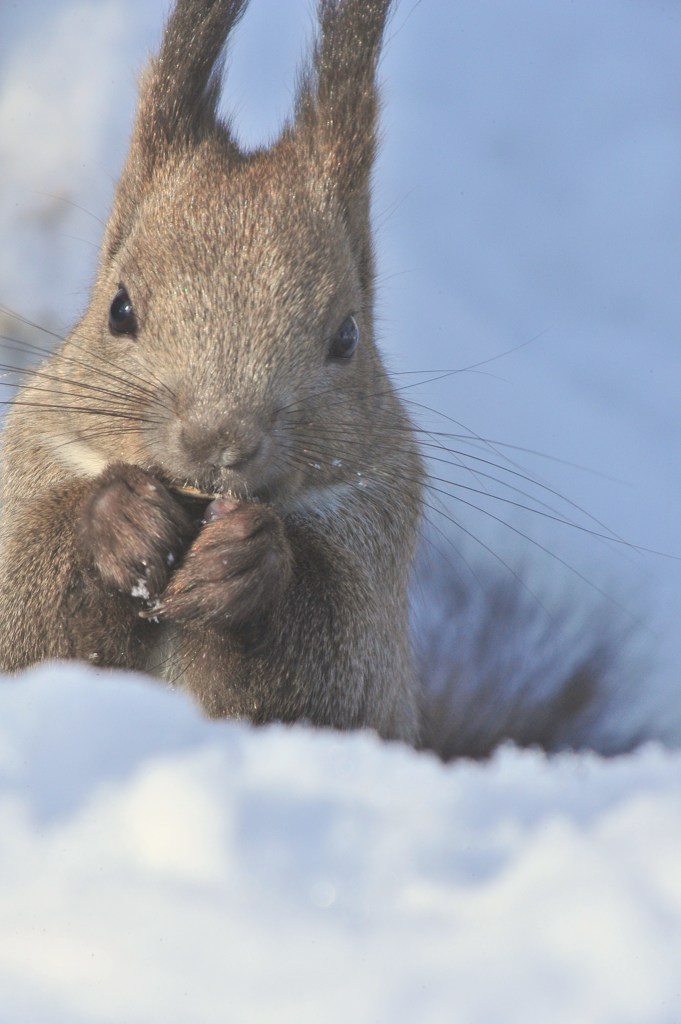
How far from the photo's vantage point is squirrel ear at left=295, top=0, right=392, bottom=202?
3195 mm

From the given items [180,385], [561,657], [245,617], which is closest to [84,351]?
[180,385]

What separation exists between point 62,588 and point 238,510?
522 mm

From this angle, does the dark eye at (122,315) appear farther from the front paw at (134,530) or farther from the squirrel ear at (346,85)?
the squirrel ear at (346,85)

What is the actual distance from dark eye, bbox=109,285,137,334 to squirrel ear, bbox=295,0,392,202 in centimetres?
70

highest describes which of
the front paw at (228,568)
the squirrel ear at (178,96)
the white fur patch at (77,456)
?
the squirrel ear at (178,96)

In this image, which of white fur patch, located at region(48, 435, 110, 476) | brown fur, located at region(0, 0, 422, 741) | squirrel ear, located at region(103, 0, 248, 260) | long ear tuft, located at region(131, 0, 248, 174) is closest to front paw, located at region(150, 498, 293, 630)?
brown fur, located at region(0, 0, 422, 741)

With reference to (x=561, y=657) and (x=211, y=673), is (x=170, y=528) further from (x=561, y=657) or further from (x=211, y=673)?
(x=561, y=657)

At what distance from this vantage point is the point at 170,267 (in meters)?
2.71

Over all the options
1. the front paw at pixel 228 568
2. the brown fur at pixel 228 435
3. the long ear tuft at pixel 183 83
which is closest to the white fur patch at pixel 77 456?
the brown fur at pixel 228 435

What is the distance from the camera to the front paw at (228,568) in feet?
8.22

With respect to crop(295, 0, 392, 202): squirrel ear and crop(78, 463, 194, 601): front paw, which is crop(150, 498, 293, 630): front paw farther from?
crop(295, 0, 392, 202): squirrel ear

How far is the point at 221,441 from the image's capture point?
7.79 ft

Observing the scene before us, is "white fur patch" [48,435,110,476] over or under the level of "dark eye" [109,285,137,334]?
under

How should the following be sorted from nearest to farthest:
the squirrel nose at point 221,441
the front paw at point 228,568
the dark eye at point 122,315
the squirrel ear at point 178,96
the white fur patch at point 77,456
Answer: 1. the squirrel nose at point 221,441
2. the front paw at point 228,568
3. the dark eye at point 122,315
4. the white fur patch at point 77,456
5. the squirrel ear at point 178,96
